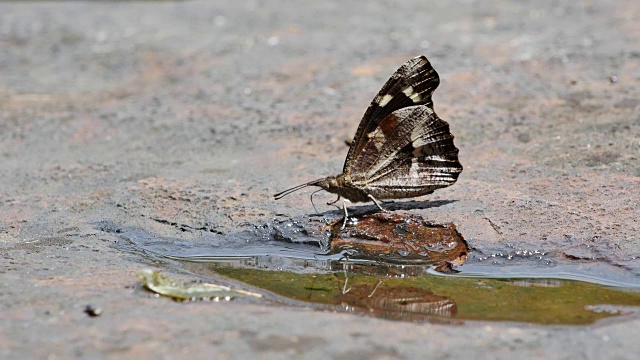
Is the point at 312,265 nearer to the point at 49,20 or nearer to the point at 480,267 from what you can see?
the point at 480,267

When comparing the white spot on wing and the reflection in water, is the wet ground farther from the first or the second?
the white spot on wing

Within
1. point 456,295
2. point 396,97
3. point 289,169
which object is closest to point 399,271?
point 456,295

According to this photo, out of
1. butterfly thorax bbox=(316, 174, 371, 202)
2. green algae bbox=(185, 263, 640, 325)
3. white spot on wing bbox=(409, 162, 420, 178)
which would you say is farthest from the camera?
white spot on wing bbox=(409, 162, 420, 178)

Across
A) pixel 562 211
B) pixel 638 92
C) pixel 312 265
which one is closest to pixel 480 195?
pixel 562 211

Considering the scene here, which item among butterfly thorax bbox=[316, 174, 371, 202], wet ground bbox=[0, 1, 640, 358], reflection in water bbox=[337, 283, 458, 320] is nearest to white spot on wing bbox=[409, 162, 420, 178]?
wet ground bbox=[0, 1, 640, 358]

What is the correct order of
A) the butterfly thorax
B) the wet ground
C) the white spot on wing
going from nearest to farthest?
the wet ground → the butterfly thorax → the white spot on wing
